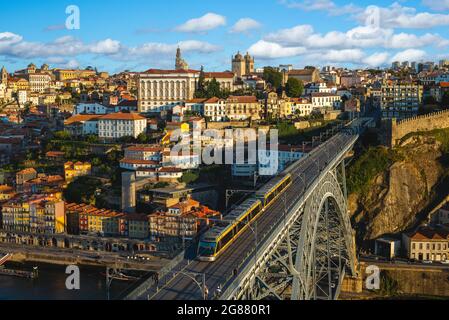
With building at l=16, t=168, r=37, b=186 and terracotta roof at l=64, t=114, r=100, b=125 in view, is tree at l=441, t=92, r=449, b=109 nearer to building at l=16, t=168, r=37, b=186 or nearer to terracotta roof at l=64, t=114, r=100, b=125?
terracotta roof at l=64, t=114, r=100, b=125

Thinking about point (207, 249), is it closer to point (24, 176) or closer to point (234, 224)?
point (234, 224)

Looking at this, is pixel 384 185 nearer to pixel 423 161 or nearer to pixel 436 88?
pixel 423 161

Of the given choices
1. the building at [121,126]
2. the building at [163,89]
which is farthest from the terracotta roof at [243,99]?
the building at [121,126]

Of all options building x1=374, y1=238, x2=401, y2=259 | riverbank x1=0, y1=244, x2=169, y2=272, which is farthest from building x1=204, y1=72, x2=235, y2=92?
riverbank x1=0, y1=244, x2=169, y2=272

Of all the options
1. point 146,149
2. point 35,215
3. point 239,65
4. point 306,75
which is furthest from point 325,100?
point 35,215

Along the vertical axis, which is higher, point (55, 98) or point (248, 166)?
point (55, 98)
